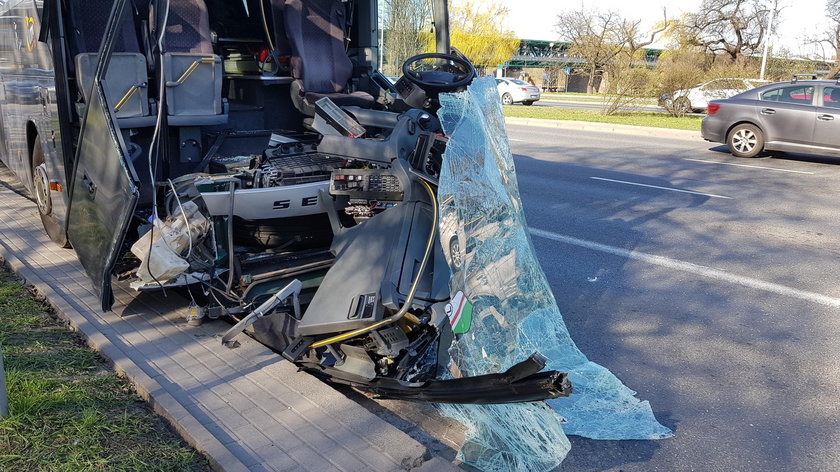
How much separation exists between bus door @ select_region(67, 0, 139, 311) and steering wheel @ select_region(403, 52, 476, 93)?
2.15m

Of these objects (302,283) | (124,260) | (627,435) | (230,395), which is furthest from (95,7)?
(627,435)

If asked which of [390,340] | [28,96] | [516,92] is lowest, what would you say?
[390,340]

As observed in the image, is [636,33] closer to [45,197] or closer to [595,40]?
[595,40]

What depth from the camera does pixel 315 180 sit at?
477 cm

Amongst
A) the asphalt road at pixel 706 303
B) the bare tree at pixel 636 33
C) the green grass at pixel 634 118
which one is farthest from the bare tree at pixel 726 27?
the asphalt road at pixel 706 303

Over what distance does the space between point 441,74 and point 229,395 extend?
296 centimetres

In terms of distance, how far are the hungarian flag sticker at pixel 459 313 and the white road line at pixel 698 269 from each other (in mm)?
4040

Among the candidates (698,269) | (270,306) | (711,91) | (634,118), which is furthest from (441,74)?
(711,91)

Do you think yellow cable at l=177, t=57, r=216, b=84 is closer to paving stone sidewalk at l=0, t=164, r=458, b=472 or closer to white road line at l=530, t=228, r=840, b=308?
paving stone sidewalk at l=0, t=164, r=458, b=472

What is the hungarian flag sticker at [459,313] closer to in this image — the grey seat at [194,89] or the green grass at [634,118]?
the grey seat at [194,89]

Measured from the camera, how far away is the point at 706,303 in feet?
19.2

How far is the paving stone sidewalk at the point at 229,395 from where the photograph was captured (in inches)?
130

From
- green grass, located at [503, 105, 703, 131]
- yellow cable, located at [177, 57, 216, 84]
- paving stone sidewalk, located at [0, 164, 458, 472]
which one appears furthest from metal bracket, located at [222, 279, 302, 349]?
green grass, located at [503, 105, 703, 131]

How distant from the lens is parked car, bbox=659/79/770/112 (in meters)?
22.6
